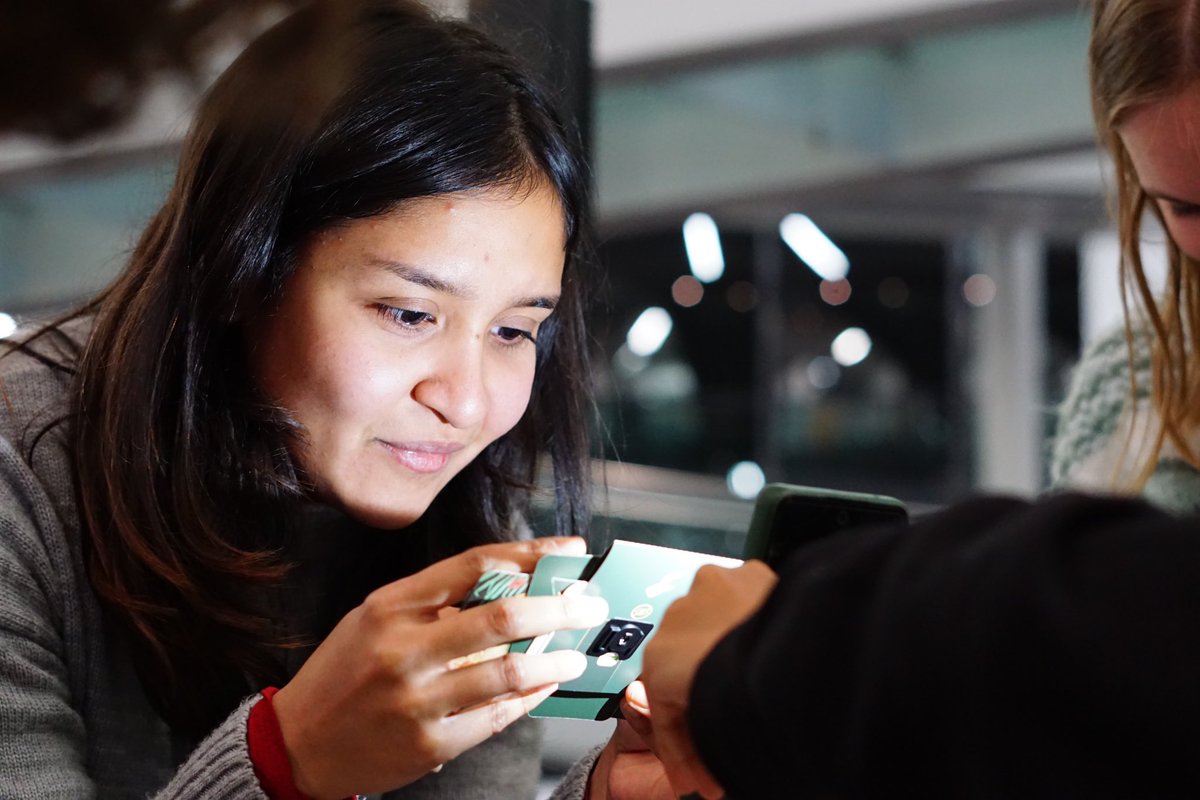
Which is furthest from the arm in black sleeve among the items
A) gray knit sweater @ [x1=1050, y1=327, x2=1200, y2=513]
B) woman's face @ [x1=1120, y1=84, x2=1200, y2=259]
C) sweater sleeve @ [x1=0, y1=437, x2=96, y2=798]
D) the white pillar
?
the white pillar

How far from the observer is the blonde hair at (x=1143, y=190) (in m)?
1.18

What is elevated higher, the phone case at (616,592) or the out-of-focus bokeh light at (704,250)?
the phone case at (616,592)

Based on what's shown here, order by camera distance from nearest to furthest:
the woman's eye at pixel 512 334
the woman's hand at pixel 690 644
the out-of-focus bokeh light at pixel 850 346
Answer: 1. the woman's hand at pixel 690 644
2. the woman's eye at pixel 512 334
3. the out-of-focus bokeh light at pixel 850 346

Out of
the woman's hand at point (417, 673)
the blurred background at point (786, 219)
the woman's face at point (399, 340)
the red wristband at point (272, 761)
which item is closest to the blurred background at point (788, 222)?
the blurred background at point (786, 219)

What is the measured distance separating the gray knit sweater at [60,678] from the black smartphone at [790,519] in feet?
1.22

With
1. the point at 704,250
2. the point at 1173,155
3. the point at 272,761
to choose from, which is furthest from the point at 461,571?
the point at 704,250

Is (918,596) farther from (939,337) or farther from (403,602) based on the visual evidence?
(939,337)

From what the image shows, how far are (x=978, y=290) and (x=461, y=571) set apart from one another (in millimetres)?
5659

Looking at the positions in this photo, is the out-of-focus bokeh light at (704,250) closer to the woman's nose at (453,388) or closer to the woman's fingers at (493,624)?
the woman's nose at (453,388)

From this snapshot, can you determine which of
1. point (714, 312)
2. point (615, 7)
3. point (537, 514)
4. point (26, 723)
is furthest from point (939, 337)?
point (26, 723)

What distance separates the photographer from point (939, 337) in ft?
25.1

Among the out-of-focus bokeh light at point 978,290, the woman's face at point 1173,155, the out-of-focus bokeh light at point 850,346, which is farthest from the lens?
the out-of-focus bokeh light at point 850,346

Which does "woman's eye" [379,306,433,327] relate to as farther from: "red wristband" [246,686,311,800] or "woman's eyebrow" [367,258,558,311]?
"red wristband" [246,686,311,800]

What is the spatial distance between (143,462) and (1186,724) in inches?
31.1
